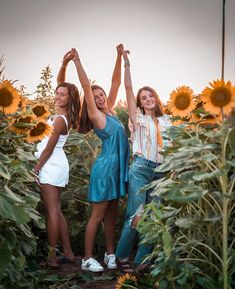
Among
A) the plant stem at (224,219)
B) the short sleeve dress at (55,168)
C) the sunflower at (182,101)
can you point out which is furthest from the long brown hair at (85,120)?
the plant stem at (224,219)

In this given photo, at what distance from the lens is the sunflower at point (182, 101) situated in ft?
8.05

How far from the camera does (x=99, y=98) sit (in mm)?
3688

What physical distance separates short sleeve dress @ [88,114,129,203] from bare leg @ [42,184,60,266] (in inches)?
8.8

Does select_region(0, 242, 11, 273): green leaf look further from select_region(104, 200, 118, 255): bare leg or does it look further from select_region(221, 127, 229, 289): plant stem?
Result: select_region(104, 200, 118, 255): bare leg

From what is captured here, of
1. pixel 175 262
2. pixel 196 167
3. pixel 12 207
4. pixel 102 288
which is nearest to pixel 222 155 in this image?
pixel 196 167

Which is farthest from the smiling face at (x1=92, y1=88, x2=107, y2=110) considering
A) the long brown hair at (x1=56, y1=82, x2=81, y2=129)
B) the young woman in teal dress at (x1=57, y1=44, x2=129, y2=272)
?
the long brown hair at (x1=56, y1=82, x2=81, y2=129)

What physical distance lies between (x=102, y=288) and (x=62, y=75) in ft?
5.18

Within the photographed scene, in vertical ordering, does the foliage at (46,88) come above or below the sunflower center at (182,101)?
above

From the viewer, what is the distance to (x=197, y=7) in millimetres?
5906

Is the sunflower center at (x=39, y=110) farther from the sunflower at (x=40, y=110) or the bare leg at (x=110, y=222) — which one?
the bare leg at (x=110, y=222)

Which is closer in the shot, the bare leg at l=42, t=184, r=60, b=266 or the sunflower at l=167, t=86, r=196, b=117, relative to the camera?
the sunflower at l=167, t=86, r=196, b=117

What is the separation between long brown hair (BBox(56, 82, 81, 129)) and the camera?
3750mm

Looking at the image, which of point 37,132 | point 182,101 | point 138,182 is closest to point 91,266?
point 138,182

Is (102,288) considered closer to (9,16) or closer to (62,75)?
(62,75)
